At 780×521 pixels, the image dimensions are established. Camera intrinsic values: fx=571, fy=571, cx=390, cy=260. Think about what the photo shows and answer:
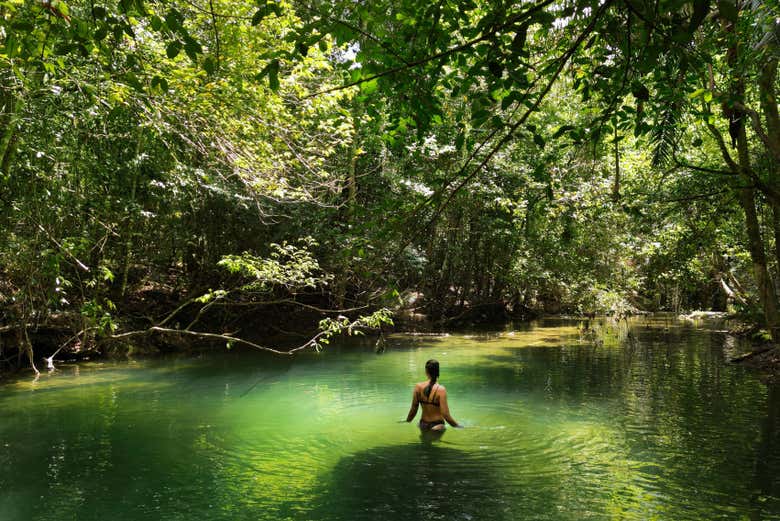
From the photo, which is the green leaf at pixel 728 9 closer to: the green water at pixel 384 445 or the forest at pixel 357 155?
the forest at pixel 357 155

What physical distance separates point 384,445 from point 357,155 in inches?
347

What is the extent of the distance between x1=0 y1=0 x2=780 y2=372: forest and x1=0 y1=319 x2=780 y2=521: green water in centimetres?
164

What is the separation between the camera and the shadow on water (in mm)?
5844

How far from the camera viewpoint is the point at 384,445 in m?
8.28

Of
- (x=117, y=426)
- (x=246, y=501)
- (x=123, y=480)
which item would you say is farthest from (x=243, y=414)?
(x=246, y=501)

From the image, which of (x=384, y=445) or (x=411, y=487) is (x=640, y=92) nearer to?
(x=411, y=487)

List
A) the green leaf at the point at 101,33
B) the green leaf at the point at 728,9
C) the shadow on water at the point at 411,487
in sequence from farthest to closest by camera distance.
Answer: the shadow on water at the point at 411,487
the green leaf at the point at 101,33
the green leaf at the point at 728,9

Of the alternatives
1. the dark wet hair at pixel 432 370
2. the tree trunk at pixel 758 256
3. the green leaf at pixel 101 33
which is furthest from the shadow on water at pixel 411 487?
the tree trunk at pixel 758 256

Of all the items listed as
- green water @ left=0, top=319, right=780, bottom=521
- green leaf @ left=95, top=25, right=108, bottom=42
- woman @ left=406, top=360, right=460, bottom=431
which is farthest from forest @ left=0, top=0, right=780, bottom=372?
woman @ left=406, top=360, right=460, bottom=431

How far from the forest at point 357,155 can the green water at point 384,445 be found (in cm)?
164

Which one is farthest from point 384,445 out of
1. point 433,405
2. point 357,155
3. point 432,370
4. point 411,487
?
point 357,155

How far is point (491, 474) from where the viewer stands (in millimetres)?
6957

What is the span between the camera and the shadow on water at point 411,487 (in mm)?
5844

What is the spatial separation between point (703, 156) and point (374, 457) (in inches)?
459
